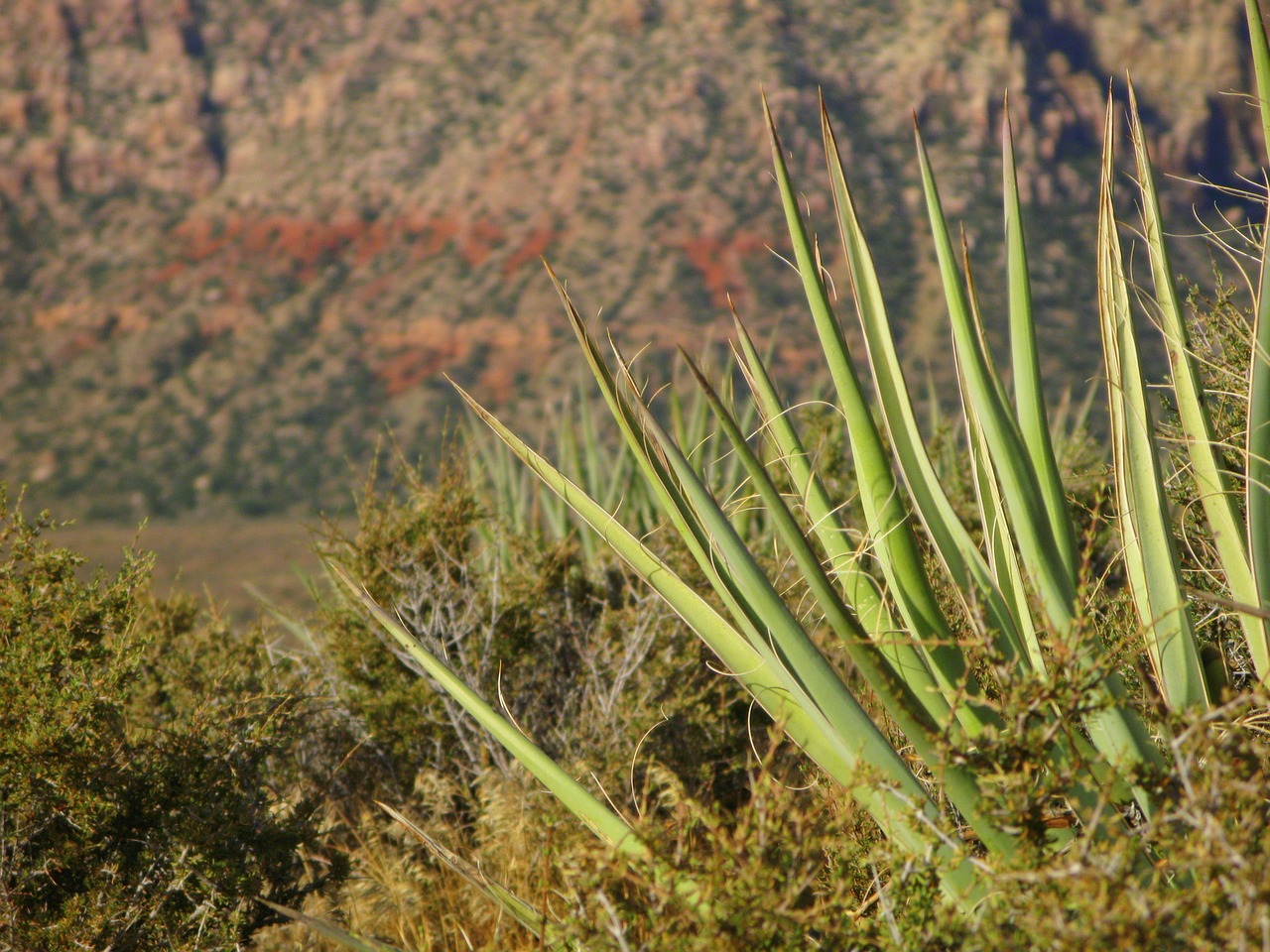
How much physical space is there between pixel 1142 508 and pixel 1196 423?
29 cm

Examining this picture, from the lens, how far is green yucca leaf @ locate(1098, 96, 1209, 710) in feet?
5.03

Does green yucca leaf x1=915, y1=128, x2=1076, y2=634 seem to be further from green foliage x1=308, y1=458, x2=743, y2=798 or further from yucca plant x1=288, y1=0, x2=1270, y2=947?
green foliage x1=308, y1=458, x2=743, y2=798

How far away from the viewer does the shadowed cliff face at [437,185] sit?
27406 millimetres

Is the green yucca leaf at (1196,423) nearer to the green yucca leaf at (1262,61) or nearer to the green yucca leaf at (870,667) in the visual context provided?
the green yucca leaf at (1262,61)

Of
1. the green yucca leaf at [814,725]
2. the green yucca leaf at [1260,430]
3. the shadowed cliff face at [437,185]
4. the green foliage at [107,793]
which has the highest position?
the green yucca leaf at [1260,430]

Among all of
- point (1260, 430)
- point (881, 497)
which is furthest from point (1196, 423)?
point (881, 497)

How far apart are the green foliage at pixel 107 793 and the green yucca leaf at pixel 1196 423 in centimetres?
192

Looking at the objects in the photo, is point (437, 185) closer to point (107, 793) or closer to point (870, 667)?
point (107, 793)

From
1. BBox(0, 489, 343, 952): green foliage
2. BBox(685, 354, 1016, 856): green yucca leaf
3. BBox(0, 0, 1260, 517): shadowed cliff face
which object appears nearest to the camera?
BBox(685, 354, 1016, 856): green yucca leaf

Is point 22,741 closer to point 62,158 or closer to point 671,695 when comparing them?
point 671,695

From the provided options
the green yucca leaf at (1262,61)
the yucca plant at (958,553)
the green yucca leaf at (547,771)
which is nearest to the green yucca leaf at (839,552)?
the yucca plant at (958,553)

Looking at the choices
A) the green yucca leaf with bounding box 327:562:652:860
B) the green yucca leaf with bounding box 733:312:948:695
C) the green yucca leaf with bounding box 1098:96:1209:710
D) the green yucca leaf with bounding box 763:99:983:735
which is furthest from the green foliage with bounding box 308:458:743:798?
the green yucca leaf with bounding box 1098:96:1209:710

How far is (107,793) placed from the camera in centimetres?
215

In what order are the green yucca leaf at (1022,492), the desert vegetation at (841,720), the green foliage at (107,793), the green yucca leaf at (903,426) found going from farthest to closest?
the green foliage at (107,793) → the green yucca leaf at (903,426) → the green yucca leaf at (1022,492) → the desert vegetation at (841,720)
